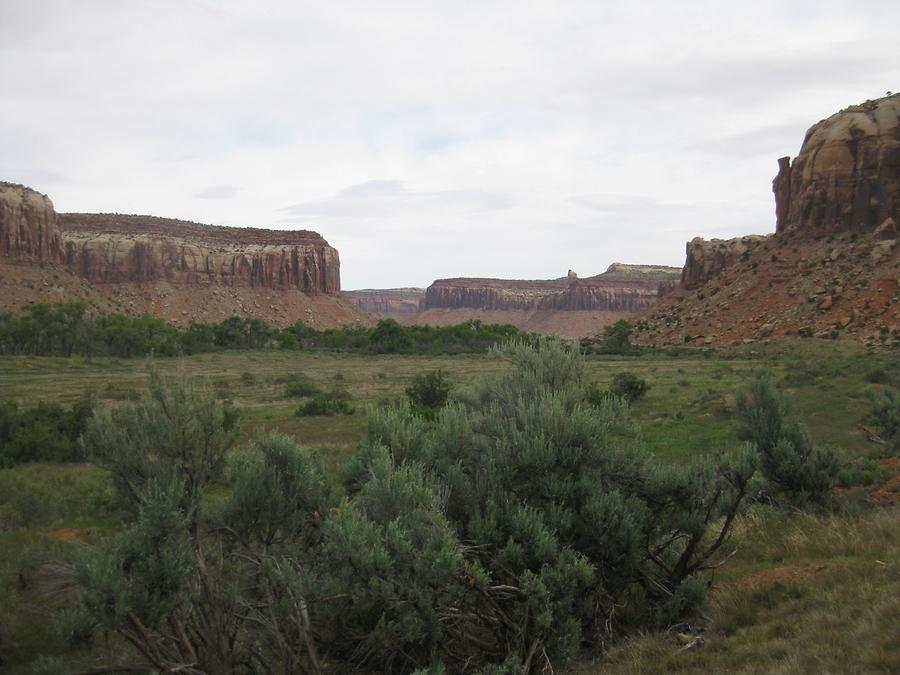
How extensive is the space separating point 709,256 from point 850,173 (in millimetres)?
22249

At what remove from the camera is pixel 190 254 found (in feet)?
395

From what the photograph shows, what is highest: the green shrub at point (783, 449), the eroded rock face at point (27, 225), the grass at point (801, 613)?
the eroded rock face at point (27, 225)

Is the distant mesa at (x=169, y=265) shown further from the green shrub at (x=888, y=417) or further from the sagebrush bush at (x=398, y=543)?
the sagebrush bush at (x=398, y=543)

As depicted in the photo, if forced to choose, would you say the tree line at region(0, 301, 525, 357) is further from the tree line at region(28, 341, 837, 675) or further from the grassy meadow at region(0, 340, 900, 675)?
the tree line at region(28, 341, 837, 675)

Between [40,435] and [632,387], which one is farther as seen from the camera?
[632,387]

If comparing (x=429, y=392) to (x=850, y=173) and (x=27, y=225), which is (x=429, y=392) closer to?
(x=850, y=173)

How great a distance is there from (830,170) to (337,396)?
53139 mm

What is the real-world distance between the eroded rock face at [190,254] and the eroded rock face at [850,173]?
91291 millimetres

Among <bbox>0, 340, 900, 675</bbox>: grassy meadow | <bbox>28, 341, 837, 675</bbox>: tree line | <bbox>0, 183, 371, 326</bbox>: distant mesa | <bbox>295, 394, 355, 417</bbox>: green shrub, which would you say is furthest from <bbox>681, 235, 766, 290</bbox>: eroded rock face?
<bbox>28, 341, 837, 675</bbox>: tree line

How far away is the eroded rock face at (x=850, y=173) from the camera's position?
5822 centimetres

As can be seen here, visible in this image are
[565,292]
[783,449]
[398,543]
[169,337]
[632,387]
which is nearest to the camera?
[398,543]

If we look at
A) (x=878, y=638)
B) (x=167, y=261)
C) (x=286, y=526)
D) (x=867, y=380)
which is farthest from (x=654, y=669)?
(x=167, y=261)

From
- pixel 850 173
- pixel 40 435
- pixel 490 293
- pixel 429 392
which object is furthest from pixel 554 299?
pixel 40 435

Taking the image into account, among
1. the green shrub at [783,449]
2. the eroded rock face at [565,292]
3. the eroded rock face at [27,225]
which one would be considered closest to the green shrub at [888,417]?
the green shrub at [783,449]
